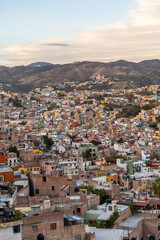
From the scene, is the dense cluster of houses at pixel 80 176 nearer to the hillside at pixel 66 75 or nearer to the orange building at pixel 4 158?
the orange building at pixel 4 158

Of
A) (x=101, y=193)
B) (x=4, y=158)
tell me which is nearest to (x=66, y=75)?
(x=4, y=158)

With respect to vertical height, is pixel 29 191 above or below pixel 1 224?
below

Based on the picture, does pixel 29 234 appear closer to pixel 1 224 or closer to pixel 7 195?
pixel 1 224

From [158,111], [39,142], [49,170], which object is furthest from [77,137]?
[158,111]

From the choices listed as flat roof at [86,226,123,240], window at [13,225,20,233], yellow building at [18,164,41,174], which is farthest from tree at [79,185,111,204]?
window at [13,225,20,233]

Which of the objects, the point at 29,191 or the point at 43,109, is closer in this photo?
the point at 29,191

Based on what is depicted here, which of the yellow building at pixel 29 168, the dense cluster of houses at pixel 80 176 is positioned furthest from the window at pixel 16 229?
the yellow building at pixel 29 168
